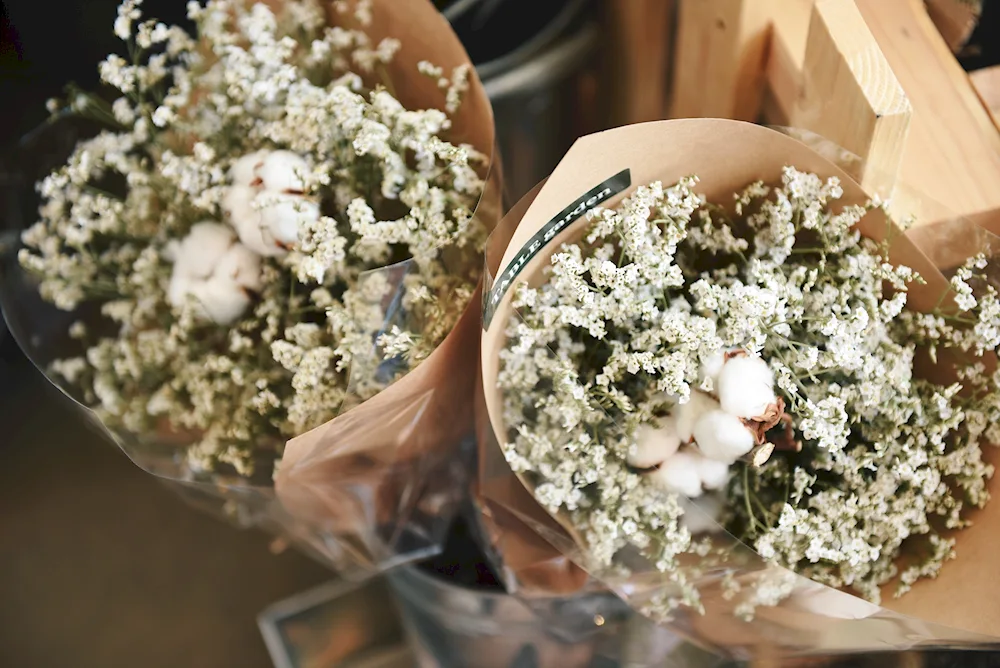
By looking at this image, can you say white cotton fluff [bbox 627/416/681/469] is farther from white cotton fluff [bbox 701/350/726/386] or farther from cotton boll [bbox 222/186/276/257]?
cotton boll [bbox 222/186/276/257]

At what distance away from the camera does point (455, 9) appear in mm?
1240

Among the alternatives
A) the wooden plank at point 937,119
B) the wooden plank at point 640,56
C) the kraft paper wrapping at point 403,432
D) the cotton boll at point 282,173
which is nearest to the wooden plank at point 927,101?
the wooden plank at point 937,119

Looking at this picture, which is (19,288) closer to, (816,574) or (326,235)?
(326,235)

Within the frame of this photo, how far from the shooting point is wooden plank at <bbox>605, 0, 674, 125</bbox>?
4.06 feet

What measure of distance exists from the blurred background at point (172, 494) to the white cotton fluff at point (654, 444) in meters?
0.57

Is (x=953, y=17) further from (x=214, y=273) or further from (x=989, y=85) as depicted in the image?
(x=214, y=273)

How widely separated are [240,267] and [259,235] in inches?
1.9

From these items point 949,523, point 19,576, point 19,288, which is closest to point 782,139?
point 949,523

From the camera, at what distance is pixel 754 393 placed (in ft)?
2.15

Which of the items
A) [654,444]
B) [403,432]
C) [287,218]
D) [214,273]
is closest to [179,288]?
[214,273]

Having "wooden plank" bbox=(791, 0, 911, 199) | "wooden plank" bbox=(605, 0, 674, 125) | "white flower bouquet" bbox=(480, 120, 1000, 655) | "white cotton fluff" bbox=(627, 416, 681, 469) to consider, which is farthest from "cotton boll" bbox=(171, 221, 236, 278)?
"wooden plank" bbox=(605, 0, 674, 125)

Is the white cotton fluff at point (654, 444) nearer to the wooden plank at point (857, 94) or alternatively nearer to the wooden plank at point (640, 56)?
the wooden plank at point (857, 94)

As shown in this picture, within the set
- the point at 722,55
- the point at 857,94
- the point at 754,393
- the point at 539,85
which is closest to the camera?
the point at 754,393

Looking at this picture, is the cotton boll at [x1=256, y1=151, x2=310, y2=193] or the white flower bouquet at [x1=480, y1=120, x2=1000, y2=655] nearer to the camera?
the white flower bouquet at [x1=480, y1=120, x2=1000, y2=655]
